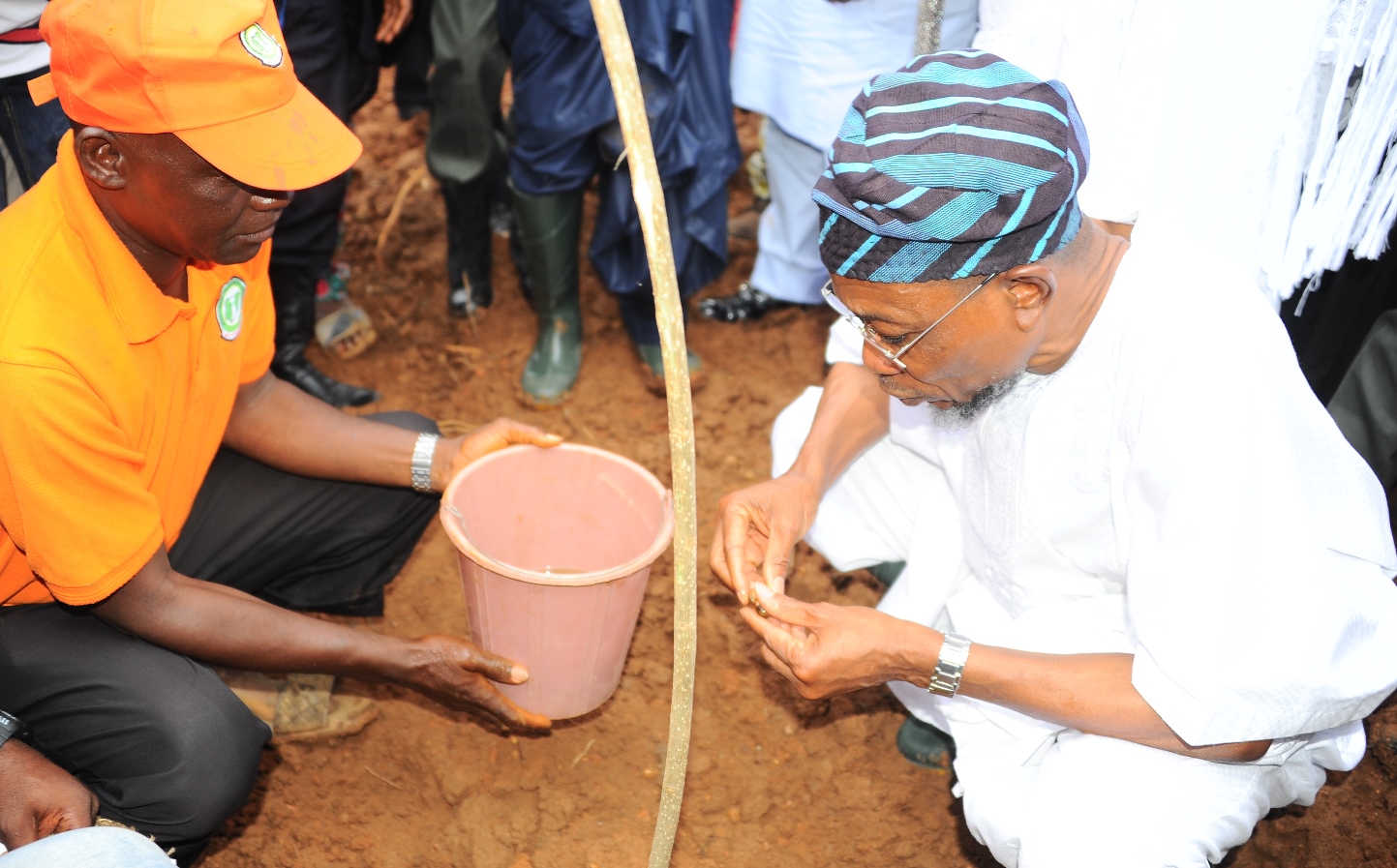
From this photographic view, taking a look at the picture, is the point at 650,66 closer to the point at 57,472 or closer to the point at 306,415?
the point at 306,415

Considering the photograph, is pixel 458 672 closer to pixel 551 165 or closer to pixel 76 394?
pixel 76 394

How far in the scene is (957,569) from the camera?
2.34 metres

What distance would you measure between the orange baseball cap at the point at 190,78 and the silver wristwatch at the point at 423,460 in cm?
72

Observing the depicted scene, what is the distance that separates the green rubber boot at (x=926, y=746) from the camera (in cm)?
253

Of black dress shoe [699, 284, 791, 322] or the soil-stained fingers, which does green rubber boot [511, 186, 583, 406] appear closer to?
black dress shoe [699, 284, 791, 322]

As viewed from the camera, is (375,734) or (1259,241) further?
(375,734)

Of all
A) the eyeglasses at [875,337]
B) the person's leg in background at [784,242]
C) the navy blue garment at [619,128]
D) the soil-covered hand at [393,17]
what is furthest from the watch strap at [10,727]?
the person's leg in background at [784,242]

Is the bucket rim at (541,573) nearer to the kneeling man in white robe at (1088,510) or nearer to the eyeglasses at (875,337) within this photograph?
the kneeling man in white robe at (1088,510)

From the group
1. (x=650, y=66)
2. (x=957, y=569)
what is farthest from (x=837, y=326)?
(x=650, y=66)

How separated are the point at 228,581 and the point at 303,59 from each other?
1484 mm

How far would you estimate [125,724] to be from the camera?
75.2 inches

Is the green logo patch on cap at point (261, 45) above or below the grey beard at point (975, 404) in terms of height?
above

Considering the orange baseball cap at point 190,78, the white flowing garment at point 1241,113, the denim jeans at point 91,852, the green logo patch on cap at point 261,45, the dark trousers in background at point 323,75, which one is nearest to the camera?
the denim jeans at point 91,852

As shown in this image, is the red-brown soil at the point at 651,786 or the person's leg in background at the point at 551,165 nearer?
the red-brown soil at the point at 651,786
